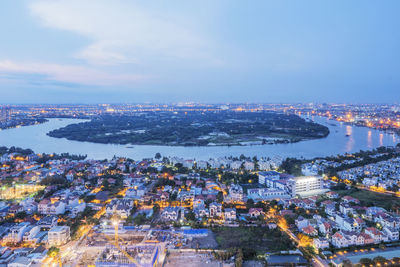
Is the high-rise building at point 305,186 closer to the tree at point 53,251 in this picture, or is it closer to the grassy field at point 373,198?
the grassy field at point 373,198

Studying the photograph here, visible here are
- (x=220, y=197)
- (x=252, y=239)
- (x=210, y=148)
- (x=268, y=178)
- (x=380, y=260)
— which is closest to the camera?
(x=380, y=260)

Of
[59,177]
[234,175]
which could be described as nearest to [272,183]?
[234,175]

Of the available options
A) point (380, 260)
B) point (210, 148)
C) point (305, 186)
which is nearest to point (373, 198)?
point (305, 186)

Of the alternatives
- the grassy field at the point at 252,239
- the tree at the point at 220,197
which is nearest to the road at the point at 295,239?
the grassy field at the point at 252,239

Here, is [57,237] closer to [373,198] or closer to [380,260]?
[380,260]

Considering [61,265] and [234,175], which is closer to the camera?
[61,265]

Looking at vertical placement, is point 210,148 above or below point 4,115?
below

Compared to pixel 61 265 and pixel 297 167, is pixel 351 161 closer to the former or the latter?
pixel 297 167
